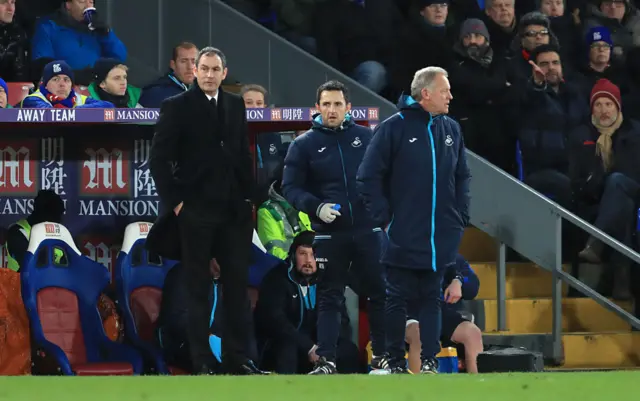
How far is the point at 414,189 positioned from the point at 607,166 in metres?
4.68

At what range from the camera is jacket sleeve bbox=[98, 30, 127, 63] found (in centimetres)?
1370

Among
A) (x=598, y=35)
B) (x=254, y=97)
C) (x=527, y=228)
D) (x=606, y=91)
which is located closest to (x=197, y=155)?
(x=254, y=97)

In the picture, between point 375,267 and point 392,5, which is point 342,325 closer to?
point 375,267

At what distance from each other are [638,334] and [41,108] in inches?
210

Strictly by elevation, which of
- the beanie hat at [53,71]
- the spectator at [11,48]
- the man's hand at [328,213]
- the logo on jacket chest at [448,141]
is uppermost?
the spectator at [11,48]

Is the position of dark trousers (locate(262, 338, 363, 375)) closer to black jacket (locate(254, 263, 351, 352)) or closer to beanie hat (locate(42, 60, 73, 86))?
black jacket (locate(254, 263, 351, 352))

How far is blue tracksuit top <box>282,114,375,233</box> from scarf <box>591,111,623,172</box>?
13.9ft

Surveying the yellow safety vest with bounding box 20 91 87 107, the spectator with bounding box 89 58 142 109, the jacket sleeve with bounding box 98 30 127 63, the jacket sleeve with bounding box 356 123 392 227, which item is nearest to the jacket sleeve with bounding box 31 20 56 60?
the jacket sleeve with bounding box 98 30 127 63

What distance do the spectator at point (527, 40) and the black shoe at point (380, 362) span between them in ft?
16.5

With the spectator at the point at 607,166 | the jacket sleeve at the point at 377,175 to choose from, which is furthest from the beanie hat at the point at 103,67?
the spectator at the point at 607,166

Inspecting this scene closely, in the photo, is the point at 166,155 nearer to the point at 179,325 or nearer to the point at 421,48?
the point at 179,325

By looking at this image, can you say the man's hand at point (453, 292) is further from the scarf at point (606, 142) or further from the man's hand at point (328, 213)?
the scarf at point (606, 142)

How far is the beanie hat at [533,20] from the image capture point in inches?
570

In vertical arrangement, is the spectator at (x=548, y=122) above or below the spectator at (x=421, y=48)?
below
